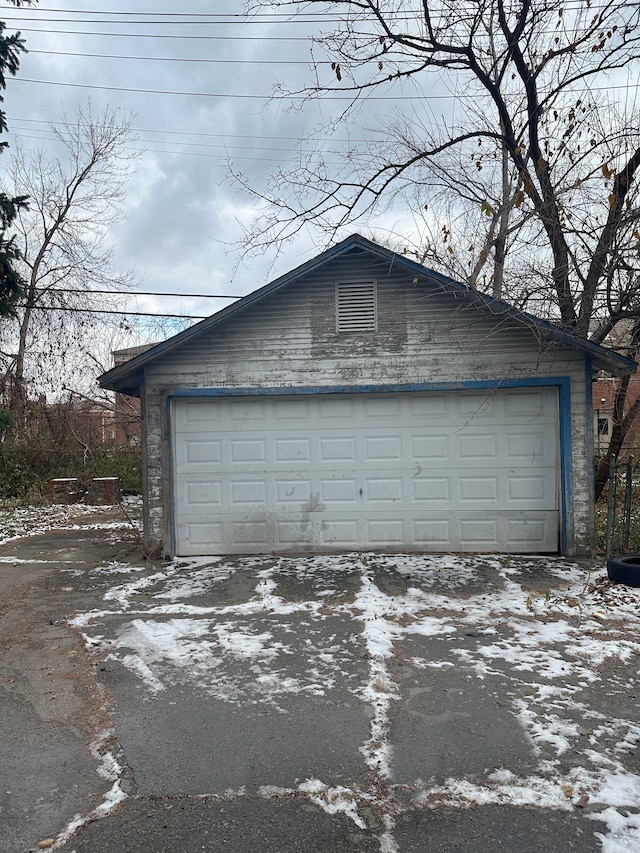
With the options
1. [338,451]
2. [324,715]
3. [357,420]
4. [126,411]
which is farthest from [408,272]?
[126,411]

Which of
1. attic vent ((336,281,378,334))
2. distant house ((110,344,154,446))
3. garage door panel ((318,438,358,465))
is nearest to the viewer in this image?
attic vent ((336,281,378,334))

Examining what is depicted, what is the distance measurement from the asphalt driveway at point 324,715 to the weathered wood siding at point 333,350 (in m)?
2.83

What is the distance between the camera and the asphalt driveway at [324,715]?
307cm

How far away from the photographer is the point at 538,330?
28.2 feet

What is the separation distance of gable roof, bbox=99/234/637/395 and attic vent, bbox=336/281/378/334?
47 centimetres

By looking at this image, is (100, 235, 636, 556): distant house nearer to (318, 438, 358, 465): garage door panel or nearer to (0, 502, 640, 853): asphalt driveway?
(318, 438, 358, 465): garage door panel

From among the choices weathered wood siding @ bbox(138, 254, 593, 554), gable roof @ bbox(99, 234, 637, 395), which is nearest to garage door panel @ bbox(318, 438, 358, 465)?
weathered wood siding @ bbox(138, 254, 593, 554)

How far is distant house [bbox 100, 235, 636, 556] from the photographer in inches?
359

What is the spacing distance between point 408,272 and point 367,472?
290 centimetres

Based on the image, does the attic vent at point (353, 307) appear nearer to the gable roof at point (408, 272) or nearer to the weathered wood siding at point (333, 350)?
the weathered wood siding at point (333, 350)

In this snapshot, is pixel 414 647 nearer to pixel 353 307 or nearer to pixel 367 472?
pixel 367 472

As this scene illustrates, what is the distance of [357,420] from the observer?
9.44 metres

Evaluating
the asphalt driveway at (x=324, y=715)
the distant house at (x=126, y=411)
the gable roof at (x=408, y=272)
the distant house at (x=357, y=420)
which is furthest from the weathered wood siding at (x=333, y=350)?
the distant house at (x=126, y=411)

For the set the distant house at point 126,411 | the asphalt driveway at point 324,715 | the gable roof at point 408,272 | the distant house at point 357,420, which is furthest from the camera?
the distant house at point 126,411
